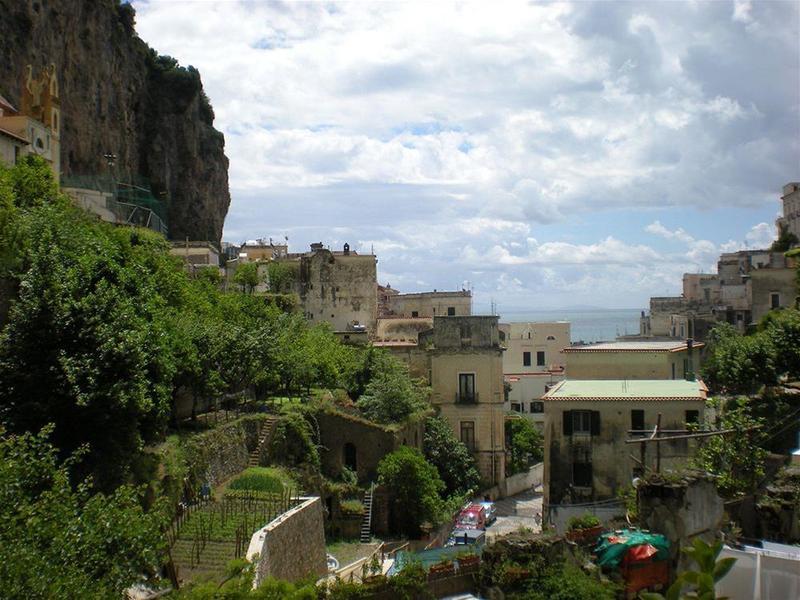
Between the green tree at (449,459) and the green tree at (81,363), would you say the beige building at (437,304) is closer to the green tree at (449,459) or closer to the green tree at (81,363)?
the green tree at (449,459)

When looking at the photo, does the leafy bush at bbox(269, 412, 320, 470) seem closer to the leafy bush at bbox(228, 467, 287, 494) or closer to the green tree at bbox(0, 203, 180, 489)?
the leafy bush at bbox(228, 467, 287, 494)

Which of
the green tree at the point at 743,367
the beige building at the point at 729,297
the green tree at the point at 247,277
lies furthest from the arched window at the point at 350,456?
the beige building at the point at 729,297

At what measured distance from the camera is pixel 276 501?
26078 mm

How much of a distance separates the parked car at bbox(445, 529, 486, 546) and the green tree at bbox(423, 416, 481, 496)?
702 centimetres

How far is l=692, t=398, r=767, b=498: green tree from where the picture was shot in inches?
879

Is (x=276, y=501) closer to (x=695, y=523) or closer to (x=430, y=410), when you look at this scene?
(x=695, y=523)

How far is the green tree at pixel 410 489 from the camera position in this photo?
34.8 meters

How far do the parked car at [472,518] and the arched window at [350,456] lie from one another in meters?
4.85

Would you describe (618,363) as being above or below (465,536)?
above

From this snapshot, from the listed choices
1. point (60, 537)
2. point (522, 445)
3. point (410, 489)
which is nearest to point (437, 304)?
point (522, 445)

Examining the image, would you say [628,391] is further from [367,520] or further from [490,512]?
[490,512]

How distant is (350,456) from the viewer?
1485 inches

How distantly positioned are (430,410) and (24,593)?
3261cm

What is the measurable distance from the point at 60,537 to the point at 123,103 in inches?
2796
